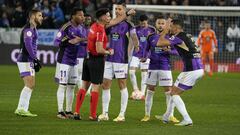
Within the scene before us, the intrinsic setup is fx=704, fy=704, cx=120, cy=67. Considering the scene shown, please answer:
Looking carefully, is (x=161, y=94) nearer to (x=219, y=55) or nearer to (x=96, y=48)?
(x=96, y=48)

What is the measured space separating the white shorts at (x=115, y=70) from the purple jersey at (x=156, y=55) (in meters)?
0.84

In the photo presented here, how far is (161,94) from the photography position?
76.4 ft

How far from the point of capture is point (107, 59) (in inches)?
650

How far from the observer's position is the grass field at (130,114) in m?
14.0

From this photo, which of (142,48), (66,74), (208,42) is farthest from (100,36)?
(208,42)

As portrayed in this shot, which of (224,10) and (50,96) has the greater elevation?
(224,10)

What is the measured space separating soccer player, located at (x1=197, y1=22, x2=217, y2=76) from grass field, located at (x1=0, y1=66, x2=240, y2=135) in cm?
457

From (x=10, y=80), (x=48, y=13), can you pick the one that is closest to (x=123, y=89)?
(x=10, y=80)

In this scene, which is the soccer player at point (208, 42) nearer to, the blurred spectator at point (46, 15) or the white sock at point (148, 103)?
the blurred spectator at point (46, 15)

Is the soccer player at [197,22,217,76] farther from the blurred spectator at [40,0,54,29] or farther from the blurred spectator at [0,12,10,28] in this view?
the blurred spectator at [0,12,10,28]

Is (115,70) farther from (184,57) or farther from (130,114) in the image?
(184,57)

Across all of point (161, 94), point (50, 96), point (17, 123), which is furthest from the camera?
point (161, 94)

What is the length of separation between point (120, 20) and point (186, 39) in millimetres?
1787

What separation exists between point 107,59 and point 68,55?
951mm
